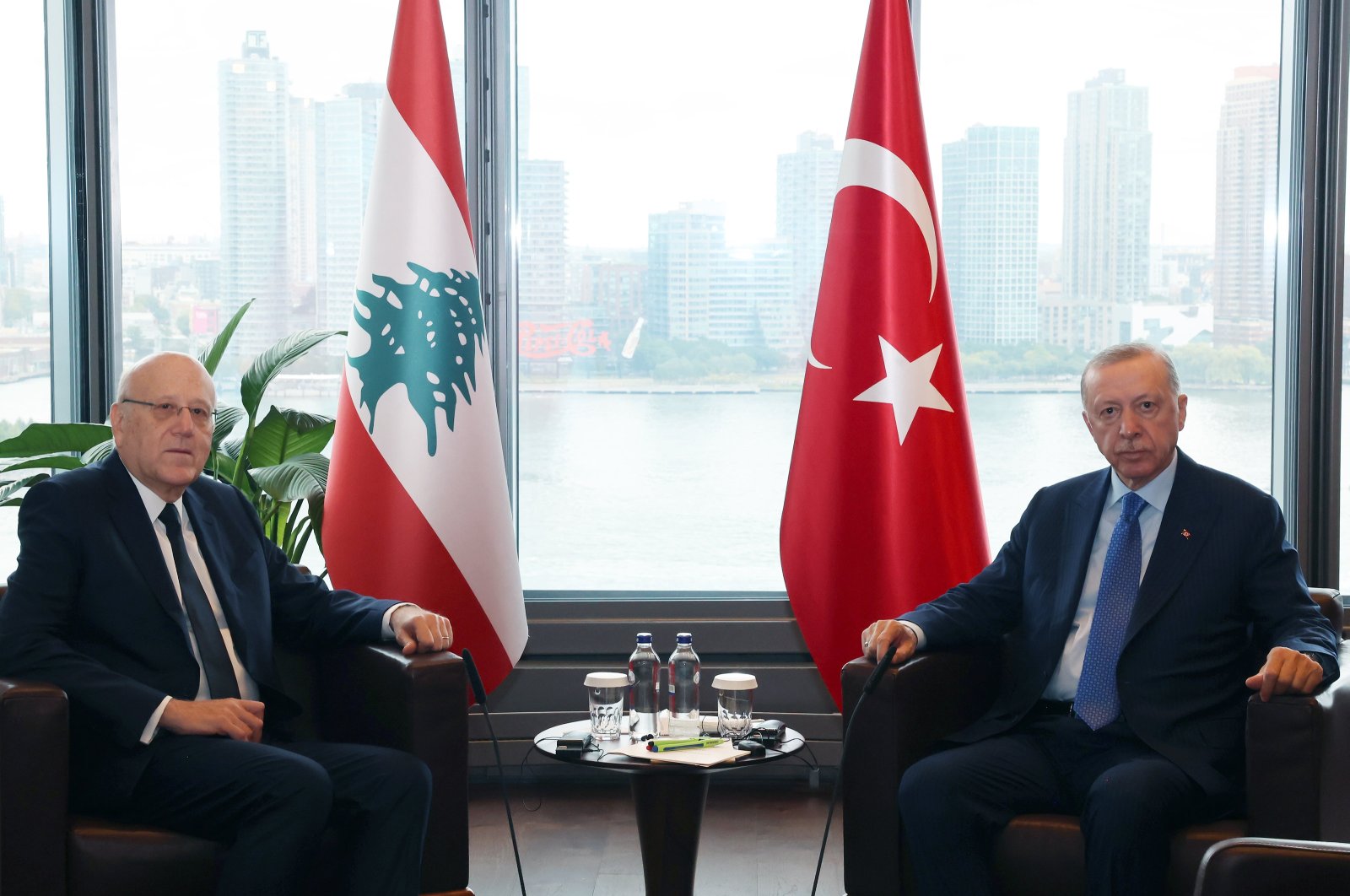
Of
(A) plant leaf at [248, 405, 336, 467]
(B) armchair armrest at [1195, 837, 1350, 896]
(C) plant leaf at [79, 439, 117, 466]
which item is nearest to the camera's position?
(B) armchair armrest at [1195, 837, 1350, 896]

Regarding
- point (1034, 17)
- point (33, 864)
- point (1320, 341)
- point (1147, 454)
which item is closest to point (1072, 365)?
point (1320, 341)

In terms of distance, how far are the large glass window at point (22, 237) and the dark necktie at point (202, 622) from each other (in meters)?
1.49

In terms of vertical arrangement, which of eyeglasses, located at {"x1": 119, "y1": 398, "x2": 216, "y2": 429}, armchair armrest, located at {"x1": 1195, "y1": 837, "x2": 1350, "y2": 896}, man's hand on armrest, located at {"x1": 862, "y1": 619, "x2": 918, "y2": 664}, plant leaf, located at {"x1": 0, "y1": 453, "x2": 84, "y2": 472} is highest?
eyeglasses, located at {"x1": 119, "y1": 398, "x2": 216, "y2": 429}

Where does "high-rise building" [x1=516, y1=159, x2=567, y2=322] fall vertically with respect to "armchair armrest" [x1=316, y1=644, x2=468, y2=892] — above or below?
above

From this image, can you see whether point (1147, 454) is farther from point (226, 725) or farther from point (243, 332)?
point (243, 332)

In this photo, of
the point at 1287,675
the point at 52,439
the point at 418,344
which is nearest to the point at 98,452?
the point at 52,439

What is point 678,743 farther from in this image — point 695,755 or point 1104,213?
point 1104,213

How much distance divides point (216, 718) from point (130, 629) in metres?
0.24

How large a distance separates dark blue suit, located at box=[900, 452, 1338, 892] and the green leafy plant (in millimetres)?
1556

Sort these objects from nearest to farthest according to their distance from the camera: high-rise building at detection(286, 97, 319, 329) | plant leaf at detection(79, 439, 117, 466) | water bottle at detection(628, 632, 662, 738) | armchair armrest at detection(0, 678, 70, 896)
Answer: armchair armrest at detection(0, 678, 70, 896)
water bottle at detection(628, 632, 662, 738)
plant leaf at detection(79, 439, 117, 466)
high-rise building at detection(286, 97, 319, 329)

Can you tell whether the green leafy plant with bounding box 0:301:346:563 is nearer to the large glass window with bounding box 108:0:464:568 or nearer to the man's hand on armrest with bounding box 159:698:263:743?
the large glass window with bounding box 108:0:464:568

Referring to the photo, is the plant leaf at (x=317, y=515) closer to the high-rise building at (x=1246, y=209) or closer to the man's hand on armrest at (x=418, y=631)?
the man's hand on armrest at (x=418, y=631)

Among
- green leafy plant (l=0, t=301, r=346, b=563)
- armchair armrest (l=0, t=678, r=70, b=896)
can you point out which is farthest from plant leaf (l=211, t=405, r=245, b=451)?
armchair armrest (l=0, t=678, r=70, b=896)

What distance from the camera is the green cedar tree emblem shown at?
9.91 feet
